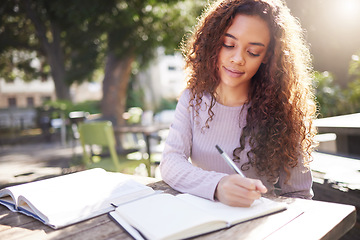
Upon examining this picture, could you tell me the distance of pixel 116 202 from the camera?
110 cm

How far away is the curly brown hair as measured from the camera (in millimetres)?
1483

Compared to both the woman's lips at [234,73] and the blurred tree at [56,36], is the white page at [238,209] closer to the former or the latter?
the woman's lips at [234,73]

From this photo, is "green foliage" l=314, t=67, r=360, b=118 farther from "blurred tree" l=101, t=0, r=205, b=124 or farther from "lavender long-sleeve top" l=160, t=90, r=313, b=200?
"lavender long-sleeve top" l=160, t=90, r=313, b=200

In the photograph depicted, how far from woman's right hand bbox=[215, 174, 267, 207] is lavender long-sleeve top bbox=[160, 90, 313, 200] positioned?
0.34 m

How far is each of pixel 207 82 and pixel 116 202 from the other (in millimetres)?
843

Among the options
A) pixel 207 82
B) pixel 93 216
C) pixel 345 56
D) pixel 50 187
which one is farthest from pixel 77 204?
pixel 345 56

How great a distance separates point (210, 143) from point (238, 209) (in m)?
0.63

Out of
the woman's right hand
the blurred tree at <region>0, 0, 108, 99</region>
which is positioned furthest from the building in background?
the woman's right hand

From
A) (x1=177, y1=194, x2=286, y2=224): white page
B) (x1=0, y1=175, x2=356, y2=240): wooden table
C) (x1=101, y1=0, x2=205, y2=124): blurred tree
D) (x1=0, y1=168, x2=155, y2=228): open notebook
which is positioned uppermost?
(x1=101, y1=0, x2=205, y2=124): blurred tree

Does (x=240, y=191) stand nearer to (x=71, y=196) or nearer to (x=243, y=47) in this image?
(x=71, y=196)

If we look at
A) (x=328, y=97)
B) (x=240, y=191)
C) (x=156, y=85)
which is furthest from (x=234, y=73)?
(x=156, y=85)

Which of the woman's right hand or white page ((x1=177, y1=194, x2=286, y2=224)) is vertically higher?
the woman's right hand

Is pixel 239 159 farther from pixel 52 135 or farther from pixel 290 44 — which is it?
pixel 52 135

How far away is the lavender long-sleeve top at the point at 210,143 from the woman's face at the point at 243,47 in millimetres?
198
